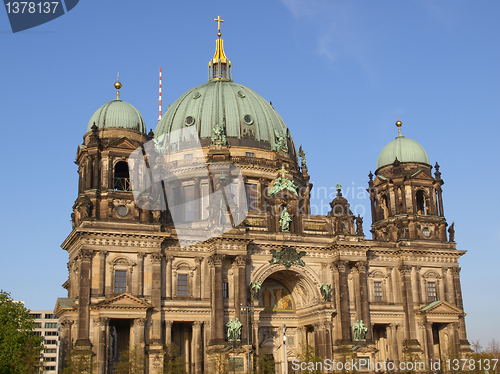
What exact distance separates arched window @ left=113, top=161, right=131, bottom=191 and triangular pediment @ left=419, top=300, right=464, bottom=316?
32.3m

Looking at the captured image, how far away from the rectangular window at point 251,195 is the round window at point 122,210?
52.4 ft

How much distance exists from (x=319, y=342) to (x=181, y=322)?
533 inches

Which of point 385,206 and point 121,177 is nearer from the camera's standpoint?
point 121,177

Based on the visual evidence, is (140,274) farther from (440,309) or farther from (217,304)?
(440,309)

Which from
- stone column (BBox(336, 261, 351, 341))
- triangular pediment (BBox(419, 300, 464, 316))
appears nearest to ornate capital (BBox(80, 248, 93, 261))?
stone column (BBox(336, 261, 351, 341))

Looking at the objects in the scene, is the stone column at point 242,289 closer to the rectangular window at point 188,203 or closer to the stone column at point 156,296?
the stone column at point 156,296

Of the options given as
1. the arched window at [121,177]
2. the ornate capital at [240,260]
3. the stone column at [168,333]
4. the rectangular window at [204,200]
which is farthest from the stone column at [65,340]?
the rectangular window at [204,200]

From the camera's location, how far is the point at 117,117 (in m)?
63.4

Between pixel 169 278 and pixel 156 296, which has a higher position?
pixel 169 278

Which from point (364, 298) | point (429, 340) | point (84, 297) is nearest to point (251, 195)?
point (364, 298)

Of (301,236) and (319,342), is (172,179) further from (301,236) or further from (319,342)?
(319,342)

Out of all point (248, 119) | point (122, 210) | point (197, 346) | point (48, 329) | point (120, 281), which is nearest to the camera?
point (120, 281)

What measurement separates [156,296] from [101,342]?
639 cm

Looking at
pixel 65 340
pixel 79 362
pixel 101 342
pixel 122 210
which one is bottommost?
pixel 79 362
